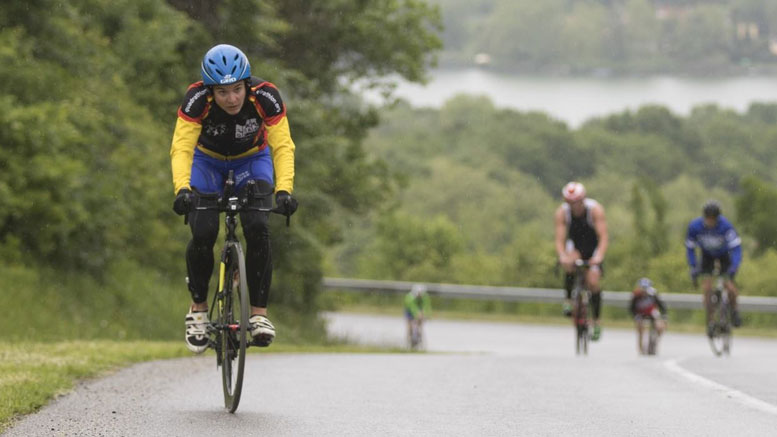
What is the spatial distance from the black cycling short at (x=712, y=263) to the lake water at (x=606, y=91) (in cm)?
10422

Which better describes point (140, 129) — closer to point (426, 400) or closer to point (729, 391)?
point (426, 400)

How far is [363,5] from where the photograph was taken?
3005 cm

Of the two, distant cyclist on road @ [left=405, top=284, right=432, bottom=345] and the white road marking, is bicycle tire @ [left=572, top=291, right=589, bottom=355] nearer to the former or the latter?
the white road marking

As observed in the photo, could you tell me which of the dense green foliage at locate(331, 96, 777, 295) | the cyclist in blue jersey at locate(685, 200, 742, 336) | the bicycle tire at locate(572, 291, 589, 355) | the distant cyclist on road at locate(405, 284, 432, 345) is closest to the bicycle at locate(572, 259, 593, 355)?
the bicycle tire at locate(572, 291, 589, 355)

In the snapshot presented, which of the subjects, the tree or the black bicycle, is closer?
the black bicycle

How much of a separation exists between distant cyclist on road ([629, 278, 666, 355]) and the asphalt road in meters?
7.33

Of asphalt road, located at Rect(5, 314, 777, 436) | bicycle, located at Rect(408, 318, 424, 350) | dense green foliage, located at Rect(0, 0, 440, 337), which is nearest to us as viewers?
asphalt road, located at Rect(5, 314, 777, 436)

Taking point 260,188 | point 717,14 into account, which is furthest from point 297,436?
point 717,14

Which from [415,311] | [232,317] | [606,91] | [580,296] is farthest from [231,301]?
[606,91]

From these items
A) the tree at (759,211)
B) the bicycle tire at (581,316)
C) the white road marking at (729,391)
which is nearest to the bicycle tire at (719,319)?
the bicycle tire at (581,316)

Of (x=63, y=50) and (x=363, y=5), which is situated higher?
(x=363, y=5)

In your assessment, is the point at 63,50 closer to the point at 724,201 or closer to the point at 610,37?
the point at 724,201

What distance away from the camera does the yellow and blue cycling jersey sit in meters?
7.48

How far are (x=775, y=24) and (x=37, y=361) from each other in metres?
108
